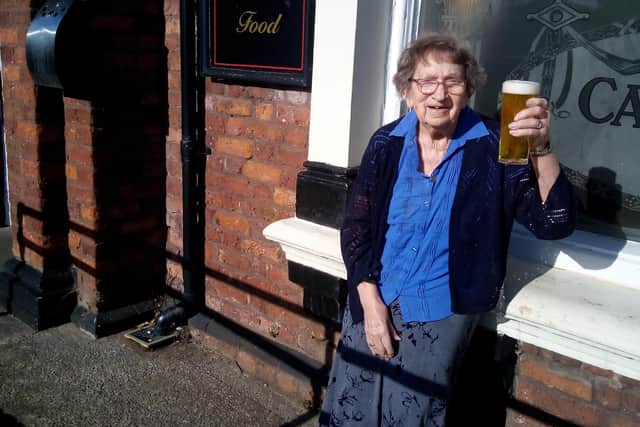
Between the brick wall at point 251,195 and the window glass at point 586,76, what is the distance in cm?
91

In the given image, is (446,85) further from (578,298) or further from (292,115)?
(292,115)

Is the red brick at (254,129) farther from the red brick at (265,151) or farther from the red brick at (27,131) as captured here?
the red brick at (27,131)

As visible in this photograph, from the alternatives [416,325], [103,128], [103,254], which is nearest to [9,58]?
[103,128]

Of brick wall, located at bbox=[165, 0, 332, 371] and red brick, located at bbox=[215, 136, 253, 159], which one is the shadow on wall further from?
red brick, located at bbox=[215, 136, 253, 159]

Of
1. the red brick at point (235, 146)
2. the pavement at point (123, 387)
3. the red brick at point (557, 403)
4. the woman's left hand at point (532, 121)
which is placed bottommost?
the pavement at point (123, 387)

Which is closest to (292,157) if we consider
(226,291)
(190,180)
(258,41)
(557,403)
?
(258,41)

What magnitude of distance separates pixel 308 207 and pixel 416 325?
37.8 inches

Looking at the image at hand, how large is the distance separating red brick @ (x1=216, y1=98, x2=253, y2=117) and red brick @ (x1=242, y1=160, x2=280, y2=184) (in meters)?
0.26

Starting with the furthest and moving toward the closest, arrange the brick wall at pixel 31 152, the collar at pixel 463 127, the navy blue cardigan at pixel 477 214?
the brick wall at pixel 31 152
the collar at pixel 463 127
the navy blue cardigan at pixel 477 214

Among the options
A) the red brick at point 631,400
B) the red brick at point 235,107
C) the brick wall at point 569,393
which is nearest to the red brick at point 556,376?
the brick wall at point 569,393

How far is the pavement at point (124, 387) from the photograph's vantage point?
2896 mm

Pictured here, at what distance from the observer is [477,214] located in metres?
1.95

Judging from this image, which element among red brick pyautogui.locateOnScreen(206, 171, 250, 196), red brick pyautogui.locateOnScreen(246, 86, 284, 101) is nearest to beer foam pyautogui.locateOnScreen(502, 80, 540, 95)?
red brick pyautogui.locateOnScreen(246, 86, 284, 101)

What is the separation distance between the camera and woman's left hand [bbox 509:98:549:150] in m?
1.67
